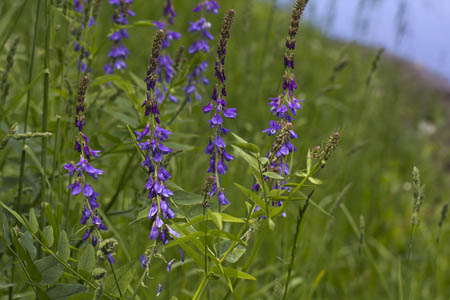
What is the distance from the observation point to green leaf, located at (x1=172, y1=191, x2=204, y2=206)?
1.19 m

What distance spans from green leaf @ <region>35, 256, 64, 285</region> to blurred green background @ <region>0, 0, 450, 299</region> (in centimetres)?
10

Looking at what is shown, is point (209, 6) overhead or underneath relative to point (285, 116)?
overhead

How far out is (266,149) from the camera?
6.58ft

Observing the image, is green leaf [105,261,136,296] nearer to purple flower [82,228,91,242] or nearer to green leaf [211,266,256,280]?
purple flower [82,228,91,242]

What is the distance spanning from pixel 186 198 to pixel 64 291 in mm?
363

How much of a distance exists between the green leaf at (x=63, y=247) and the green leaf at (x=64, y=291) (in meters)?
0.10

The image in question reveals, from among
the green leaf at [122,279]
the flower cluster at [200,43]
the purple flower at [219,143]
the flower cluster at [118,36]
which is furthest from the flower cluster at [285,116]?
the flower cluster at [118,36]

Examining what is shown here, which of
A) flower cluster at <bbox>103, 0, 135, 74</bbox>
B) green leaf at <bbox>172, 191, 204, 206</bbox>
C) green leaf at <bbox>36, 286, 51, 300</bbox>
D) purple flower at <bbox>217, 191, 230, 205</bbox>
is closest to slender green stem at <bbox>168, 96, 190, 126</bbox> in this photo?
flower cluster at <bbox>103, 0, 135, 74</bbox>

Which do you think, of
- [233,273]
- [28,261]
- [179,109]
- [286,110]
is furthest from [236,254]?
[179,109]

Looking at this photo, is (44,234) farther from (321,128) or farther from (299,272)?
(321,128)

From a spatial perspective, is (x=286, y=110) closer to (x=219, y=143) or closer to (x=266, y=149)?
(x=219, y=143)

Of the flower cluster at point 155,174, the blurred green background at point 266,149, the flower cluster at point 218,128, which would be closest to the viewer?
the flower cluster at point 155,174

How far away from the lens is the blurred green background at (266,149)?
1.72 metres

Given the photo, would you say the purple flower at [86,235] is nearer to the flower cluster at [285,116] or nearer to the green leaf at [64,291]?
the green leaf at [64,291]
